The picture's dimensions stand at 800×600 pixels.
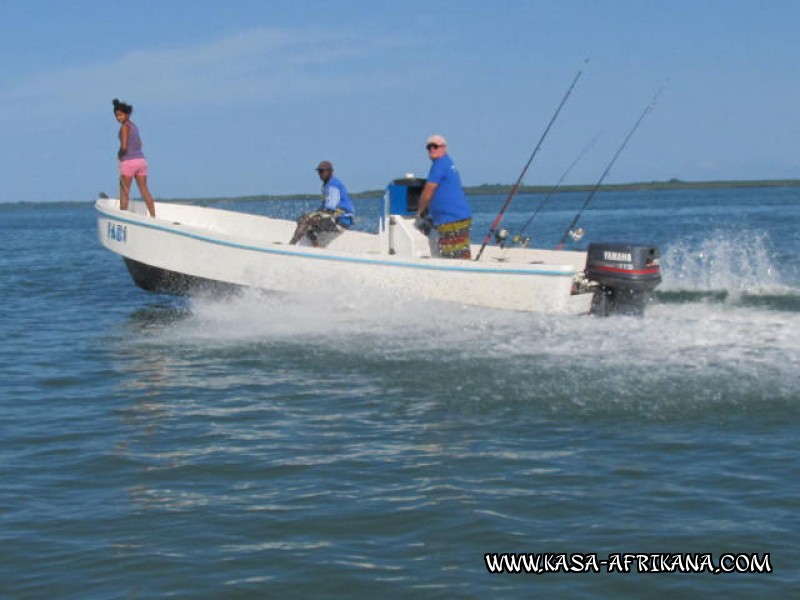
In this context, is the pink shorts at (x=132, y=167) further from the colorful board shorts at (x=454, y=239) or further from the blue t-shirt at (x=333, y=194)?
the colorful board shorts at (x=454, y=239)

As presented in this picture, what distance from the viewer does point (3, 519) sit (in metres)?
5.34

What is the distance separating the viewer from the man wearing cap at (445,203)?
35.1ft

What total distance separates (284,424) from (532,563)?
115 inches

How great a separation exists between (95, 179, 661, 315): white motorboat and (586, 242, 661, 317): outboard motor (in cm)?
1

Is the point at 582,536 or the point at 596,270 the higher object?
the point at 596,270

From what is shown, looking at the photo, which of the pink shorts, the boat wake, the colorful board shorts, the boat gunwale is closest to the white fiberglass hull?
the boat gunwale

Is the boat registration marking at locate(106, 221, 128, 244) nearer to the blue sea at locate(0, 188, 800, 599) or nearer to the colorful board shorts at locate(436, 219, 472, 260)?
the blue sea at locate(0, 188, 800, 599)

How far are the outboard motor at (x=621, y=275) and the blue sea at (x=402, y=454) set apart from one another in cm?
25

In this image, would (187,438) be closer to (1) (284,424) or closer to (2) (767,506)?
(1) (284,424)

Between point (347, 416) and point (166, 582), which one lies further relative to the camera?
point (347, 416)

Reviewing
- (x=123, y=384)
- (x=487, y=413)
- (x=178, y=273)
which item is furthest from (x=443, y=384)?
(x=178, y=273)

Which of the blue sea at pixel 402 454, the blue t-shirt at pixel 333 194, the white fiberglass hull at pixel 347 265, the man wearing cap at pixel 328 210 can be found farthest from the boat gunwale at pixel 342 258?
the blue t-shirt at pixel 333 194

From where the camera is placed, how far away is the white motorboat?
10078 mm

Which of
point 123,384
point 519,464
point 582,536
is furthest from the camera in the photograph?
point 123,384
